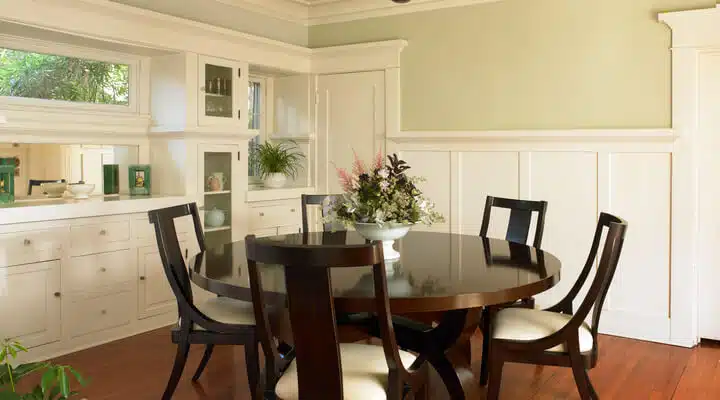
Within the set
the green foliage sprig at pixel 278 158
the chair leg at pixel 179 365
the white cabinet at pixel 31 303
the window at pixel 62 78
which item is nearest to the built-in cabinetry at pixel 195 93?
the window at pixel 62 78

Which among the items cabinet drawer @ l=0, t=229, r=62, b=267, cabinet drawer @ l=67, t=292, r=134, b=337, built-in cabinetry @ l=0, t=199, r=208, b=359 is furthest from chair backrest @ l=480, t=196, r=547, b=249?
cabinet drawer @ l=0, t=229, r=62, b=267

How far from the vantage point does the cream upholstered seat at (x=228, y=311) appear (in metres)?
3.01

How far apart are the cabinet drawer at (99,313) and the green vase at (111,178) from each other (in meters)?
0.83

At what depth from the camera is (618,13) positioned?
445 cm

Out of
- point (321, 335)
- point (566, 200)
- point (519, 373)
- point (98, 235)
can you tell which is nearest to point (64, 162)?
point (98, 235)

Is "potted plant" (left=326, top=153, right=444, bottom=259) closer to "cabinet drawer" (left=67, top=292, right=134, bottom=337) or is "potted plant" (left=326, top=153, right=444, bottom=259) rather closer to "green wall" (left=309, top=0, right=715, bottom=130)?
"cabinet drawer" (left=67, top=292, right=134, bottom=337)

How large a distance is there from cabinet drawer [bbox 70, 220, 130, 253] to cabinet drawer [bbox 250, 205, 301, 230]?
1234 mm

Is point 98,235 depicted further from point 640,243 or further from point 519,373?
point 640,243

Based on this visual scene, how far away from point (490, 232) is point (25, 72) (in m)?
3.40

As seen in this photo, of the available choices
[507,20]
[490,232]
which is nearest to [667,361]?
[490,232]

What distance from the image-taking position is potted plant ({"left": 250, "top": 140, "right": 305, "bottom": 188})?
5742 millimetres

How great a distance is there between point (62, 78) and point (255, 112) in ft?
6.39

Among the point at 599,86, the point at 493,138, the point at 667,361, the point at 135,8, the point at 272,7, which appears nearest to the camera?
the point at 667,361

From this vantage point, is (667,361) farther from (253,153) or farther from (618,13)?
(253,153)
